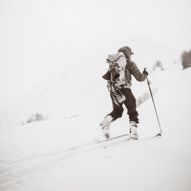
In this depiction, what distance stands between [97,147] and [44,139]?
6.43 feet

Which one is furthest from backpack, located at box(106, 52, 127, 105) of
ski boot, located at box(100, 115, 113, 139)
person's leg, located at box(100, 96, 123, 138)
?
ski boot, located at box(100, 115, 113, 139)

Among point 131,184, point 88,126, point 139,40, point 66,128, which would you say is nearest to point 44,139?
point 66,128

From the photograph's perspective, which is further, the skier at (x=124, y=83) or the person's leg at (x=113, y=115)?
the person's leg at (x=113, y=115)

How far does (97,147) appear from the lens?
5.00 metres

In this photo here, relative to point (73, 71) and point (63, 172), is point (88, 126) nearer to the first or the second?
point (63, 172)

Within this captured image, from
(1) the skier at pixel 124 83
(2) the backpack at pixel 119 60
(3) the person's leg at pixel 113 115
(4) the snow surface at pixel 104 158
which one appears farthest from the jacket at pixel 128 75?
(4) the snow surface at pixel 104 158

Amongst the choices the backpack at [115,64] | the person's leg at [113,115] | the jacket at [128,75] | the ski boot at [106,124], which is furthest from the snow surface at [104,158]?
the jacket at [128,75]

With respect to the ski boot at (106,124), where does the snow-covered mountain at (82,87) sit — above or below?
above


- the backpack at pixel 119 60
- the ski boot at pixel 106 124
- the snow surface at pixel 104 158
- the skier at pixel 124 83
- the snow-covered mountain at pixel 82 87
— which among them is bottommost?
the snow surface at pixel 104 158

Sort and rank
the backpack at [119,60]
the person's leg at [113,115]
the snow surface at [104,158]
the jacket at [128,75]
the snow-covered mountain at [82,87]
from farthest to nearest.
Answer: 1. the snow-covered mountain at [82,87]
2. the person's leg at [113,115]
3. the jacket at [128,75]
4. the backpack at [119,60]
5. the snow surface at [104,158]

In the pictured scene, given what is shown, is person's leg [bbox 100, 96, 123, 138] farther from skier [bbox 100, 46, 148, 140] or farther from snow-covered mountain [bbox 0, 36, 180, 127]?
snow-covered mountain [bbox 0, 36, 180, 127]

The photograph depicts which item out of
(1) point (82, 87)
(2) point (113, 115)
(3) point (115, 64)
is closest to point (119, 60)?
(3) point (115, 64)

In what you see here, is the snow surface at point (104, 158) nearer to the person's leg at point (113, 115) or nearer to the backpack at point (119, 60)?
the person's leg at point (113, 115)

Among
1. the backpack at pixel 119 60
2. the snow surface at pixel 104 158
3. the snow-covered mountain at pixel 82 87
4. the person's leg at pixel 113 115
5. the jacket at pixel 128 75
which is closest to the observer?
the snow surface at pixel 104 158
